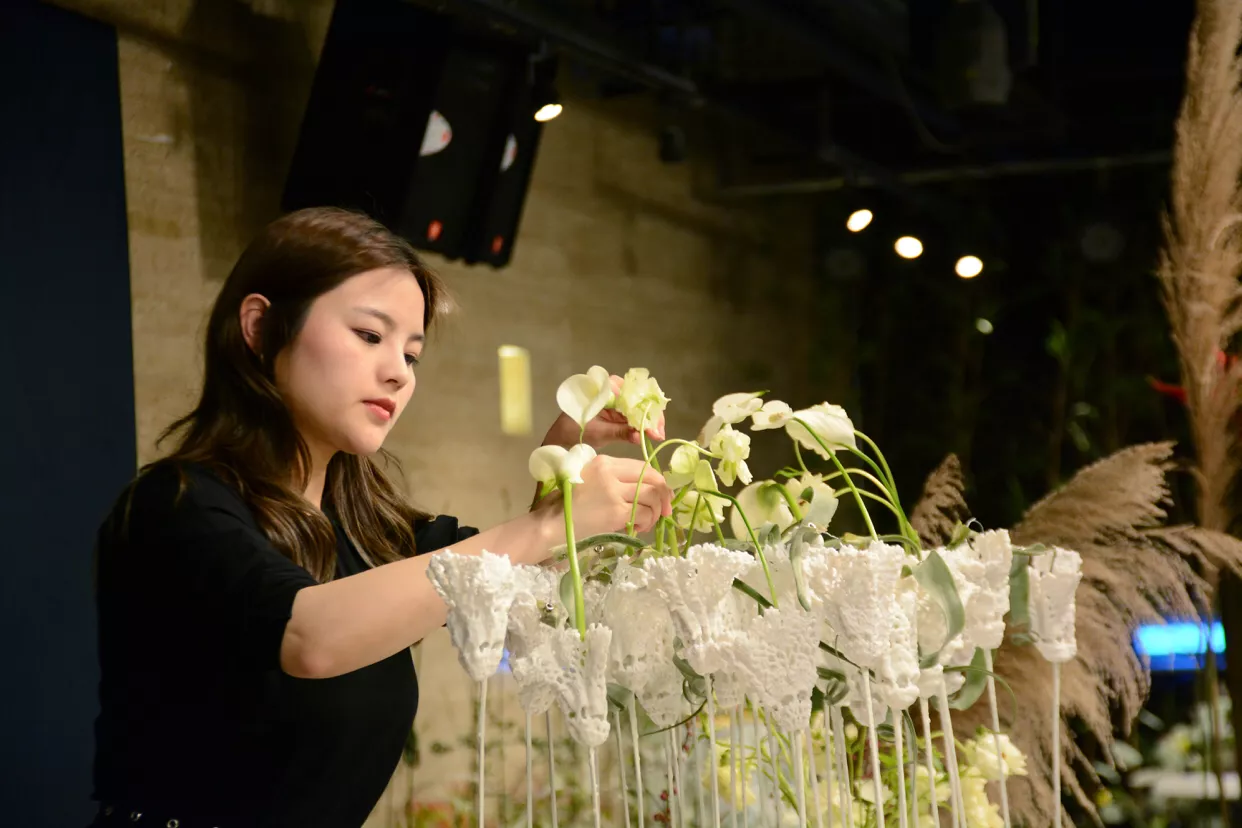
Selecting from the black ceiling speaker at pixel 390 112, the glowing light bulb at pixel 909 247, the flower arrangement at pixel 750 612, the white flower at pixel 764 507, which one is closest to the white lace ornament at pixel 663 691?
the flower arrangement at pixel 750 612

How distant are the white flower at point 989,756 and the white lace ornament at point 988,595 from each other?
1.04 feet

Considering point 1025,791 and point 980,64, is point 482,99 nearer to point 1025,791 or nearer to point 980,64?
point 980,64

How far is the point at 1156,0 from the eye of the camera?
172 inches

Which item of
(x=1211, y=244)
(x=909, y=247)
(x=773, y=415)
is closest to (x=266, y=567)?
(x=773, y=415)

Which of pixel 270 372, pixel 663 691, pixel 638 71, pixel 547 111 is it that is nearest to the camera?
pixel 663 691

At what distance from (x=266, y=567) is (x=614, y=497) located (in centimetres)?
32

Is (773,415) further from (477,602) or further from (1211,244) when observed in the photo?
(1211,244)

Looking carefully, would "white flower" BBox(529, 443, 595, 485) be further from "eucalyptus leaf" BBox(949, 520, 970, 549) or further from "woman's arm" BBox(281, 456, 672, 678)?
"eucalyptus leaf" BBox(949, 520, 970, 549)

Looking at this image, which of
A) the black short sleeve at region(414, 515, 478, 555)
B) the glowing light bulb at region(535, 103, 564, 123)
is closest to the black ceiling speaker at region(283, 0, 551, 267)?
the glowing light bulb at region(535, 103, 564, 123)

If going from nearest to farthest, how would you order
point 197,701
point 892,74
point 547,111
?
point 197,701 < point 547,111 < point 892,74

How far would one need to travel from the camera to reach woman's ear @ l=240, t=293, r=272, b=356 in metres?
1.36

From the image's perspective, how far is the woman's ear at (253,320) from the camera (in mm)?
1364

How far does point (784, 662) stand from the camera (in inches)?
29.5

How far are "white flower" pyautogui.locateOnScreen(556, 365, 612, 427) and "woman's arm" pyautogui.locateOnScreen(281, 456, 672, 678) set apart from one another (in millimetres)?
46
